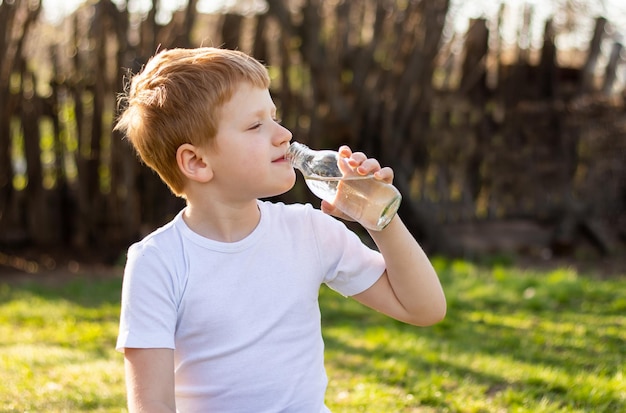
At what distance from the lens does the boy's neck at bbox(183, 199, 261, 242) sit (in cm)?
217

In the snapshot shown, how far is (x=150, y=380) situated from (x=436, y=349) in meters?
2.36

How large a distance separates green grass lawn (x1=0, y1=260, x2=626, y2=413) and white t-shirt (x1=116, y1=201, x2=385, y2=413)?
1.14 metres

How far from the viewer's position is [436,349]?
408 cm

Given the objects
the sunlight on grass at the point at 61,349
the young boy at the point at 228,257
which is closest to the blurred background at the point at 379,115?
the sunlight on grass at the point at 61,349

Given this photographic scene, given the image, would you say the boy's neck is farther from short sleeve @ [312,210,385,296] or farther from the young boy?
short sleeve @ [312,210,385,296]

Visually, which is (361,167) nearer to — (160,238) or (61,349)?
(160,238)

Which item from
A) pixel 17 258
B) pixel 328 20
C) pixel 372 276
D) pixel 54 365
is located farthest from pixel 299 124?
pixel 372 276

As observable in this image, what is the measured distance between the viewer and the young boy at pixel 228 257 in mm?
2078

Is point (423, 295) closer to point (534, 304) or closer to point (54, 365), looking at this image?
point (54, 365)

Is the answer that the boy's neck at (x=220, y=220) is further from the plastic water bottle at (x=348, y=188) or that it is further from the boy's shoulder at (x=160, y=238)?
the plastic water bottle at (x=348, y=188)

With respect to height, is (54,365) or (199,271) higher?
(199,271)

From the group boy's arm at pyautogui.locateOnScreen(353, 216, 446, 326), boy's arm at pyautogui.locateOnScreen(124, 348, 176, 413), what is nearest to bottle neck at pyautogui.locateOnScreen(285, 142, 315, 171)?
boy's arm at pyautogui.locateOnScreen(353, 216, 446, 326)

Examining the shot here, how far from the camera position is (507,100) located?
729 centimetres

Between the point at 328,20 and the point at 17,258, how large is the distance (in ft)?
10.5
